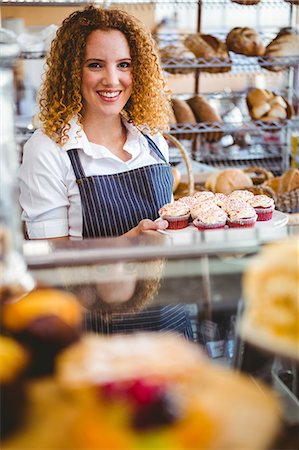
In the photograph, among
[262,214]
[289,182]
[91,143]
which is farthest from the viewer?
[289,182]

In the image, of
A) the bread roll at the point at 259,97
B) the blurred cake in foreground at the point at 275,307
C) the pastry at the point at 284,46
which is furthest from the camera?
the bread roll at the point at 259,97

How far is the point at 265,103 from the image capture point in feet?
13.0

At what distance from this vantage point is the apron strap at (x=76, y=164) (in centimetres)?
212

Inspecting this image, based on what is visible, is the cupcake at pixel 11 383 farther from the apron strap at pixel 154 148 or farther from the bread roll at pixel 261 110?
the bread roll at pixel 261 110

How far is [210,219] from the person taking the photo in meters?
1.95

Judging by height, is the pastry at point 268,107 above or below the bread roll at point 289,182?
above

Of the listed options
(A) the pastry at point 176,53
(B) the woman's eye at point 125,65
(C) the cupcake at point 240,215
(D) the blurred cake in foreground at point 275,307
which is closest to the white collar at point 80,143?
(B) the woman's eye at point 125,65

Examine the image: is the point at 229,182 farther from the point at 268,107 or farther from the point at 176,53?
the point at 176,53

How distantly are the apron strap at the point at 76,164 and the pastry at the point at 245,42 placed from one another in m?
2.05

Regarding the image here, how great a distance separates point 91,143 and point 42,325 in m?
1.53

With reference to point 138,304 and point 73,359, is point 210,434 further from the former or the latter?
point 138,304

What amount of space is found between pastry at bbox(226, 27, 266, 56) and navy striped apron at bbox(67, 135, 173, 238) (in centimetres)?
192

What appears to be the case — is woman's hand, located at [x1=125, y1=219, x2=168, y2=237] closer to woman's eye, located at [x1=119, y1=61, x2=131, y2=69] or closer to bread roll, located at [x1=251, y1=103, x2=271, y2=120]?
woman's eye, located at [x1=119, y1=61, x2=131, y2=69]

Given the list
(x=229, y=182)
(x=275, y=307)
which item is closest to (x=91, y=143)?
(x=229, y=182)
